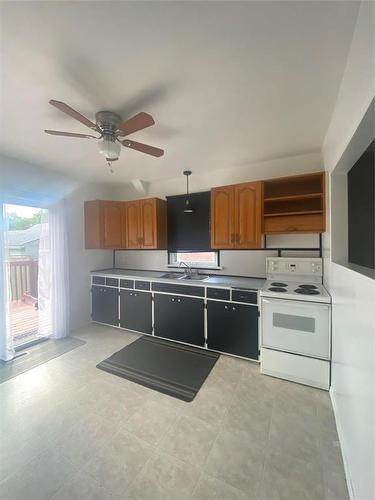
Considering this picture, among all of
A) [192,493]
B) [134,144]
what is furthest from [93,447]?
[134,144]

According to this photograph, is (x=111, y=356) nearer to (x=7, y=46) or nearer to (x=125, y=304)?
(x=125, y=304)

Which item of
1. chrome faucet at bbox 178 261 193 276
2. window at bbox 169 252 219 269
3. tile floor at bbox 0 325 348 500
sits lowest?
tile floor at bbox 0 325 348 500

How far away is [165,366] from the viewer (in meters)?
2.41

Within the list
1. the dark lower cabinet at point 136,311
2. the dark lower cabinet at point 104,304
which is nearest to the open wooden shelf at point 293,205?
the dark lower cabinet at point 136,311

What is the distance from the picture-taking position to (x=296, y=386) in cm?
208

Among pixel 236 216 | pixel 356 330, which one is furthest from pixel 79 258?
pixel 356 330

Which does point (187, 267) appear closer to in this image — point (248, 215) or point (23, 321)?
point (248, 215)

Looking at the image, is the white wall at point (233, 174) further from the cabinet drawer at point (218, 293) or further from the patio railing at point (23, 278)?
the patio railing at point (23, 278)

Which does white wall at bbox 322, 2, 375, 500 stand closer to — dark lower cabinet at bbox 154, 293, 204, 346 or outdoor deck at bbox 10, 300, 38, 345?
dark lower cabinet at bbox 154, 293, 204, 346

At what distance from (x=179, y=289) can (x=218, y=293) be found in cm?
57

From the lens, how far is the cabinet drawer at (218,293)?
256 cm

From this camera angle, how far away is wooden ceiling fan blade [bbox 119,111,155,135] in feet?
4.61

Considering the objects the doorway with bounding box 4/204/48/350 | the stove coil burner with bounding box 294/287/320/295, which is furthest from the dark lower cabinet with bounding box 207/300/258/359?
the doorway with bounding box 4/204/48/350

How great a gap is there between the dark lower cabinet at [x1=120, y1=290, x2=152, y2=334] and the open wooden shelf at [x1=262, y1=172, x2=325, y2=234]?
2.03 meters
